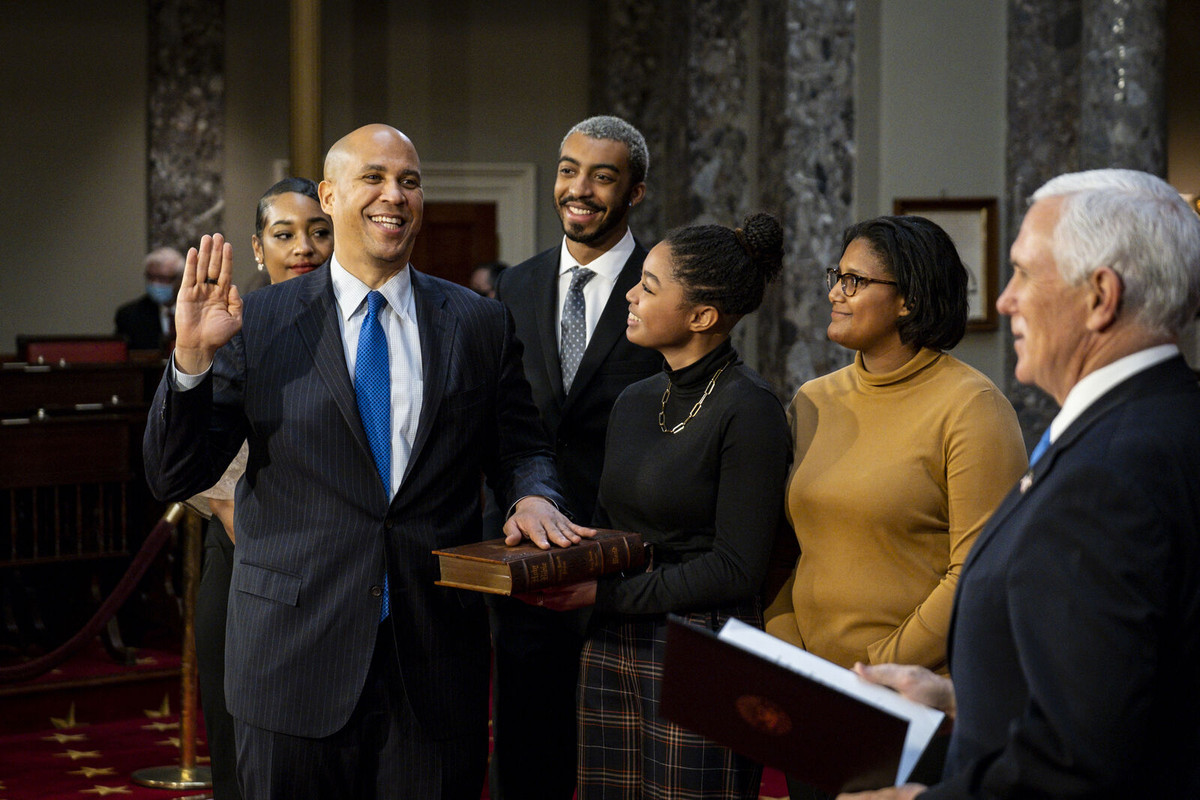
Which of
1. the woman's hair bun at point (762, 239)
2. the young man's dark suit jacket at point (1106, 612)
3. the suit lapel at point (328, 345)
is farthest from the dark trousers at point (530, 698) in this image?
the young man's dark suit jacket at point (1106, 612)

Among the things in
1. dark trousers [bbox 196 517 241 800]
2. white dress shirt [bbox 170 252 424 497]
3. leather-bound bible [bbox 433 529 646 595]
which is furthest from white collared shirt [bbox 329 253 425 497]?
dark trousers [bbox 196 517 241 800]

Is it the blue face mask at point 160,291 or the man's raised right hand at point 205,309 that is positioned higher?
the blue face mask at point 160,291

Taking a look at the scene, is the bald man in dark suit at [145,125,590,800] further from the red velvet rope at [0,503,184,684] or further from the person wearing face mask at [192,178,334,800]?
the red velvet rope at [0,503,184,684]

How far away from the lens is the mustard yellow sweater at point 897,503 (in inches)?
84.1

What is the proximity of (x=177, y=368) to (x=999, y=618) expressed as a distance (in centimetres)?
138

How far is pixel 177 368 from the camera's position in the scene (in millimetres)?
2100

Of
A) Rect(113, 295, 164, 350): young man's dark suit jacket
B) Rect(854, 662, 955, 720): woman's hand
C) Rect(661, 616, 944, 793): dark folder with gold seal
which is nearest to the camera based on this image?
Rect(661, 616, 944, 793): dark folder with gold seal

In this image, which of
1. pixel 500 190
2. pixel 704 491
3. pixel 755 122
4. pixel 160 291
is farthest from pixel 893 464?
pixel 500 190

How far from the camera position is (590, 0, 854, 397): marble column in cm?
642

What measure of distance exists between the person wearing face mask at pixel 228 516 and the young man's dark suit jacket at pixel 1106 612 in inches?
71.7

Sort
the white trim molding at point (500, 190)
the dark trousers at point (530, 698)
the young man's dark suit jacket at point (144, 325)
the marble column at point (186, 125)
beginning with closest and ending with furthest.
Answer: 1. the dark trousers at point (530, 698)
2. the young man's dark suit jacket at point (144, 325)
3. the marble column at point (186, 125)
4. the white trim molding at point (500, 190)

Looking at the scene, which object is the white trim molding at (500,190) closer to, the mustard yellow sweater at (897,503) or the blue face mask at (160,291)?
the blue face mask at (160,291)

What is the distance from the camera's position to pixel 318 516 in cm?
220

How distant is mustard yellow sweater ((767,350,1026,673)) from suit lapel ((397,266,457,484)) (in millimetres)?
671
